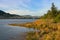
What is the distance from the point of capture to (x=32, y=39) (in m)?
21.0

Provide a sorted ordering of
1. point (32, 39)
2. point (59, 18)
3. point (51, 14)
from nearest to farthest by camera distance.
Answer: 1. point (32, 39)
2. point (59, 18)
3. point (51, 14)

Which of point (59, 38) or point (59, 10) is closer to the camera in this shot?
point (59, 38)

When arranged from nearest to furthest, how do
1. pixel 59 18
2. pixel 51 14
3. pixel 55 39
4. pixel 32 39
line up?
1. pixel 55 39
2. pixel 32 39
3. pixel 59 18
4. pixel 51 14

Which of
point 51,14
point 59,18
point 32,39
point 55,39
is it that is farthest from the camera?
point 51,14

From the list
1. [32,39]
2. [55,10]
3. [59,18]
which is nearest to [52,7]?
[55,10]

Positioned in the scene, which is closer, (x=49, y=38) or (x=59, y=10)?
(x=49, y=38)

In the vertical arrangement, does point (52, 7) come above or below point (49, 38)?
above

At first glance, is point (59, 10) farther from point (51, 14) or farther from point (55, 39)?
point (55, 39)

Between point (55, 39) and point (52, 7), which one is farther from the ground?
point (52, 7)

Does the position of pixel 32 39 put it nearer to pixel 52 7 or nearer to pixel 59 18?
pixel 59 18

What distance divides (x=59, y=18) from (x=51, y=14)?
1989cm

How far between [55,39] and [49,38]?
897mm

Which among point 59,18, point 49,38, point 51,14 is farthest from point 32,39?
point 51,14

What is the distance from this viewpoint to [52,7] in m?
70.0
